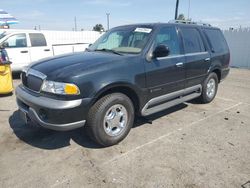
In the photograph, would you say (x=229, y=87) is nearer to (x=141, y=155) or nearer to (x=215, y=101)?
(x=215, y=101)

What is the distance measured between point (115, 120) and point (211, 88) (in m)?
3.46

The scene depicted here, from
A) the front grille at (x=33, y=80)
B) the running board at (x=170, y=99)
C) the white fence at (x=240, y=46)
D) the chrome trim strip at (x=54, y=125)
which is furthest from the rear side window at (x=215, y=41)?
the white fence at (x=240, y=46)

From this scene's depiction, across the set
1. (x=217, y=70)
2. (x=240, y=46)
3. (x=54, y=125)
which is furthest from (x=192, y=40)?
(x=240, y=46)

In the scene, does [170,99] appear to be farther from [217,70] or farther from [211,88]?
[217,70]

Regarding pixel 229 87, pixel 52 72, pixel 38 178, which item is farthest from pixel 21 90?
pixel 229 87

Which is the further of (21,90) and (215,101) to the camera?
(215,101)

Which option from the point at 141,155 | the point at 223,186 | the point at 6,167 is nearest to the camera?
→ the point at 223,186

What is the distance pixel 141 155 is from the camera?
11.6 feet

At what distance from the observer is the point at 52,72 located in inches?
135

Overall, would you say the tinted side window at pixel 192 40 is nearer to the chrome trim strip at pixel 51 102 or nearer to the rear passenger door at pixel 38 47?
the chrome trim strip at pixel 51 102

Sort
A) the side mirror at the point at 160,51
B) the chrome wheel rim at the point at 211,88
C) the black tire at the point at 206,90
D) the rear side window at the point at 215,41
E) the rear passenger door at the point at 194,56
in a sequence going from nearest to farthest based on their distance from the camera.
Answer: the side mirror at the point at 160,51
the rear passenger door at the point at 194,56
the black tire at the point at 206,90
the rear side window at the point at 215,41
the chrome wheel rim at the point at 211,88

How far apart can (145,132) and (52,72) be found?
6.43ft

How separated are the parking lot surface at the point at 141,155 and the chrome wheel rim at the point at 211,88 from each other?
1100mm

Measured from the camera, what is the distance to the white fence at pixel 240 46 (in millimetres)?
12977
